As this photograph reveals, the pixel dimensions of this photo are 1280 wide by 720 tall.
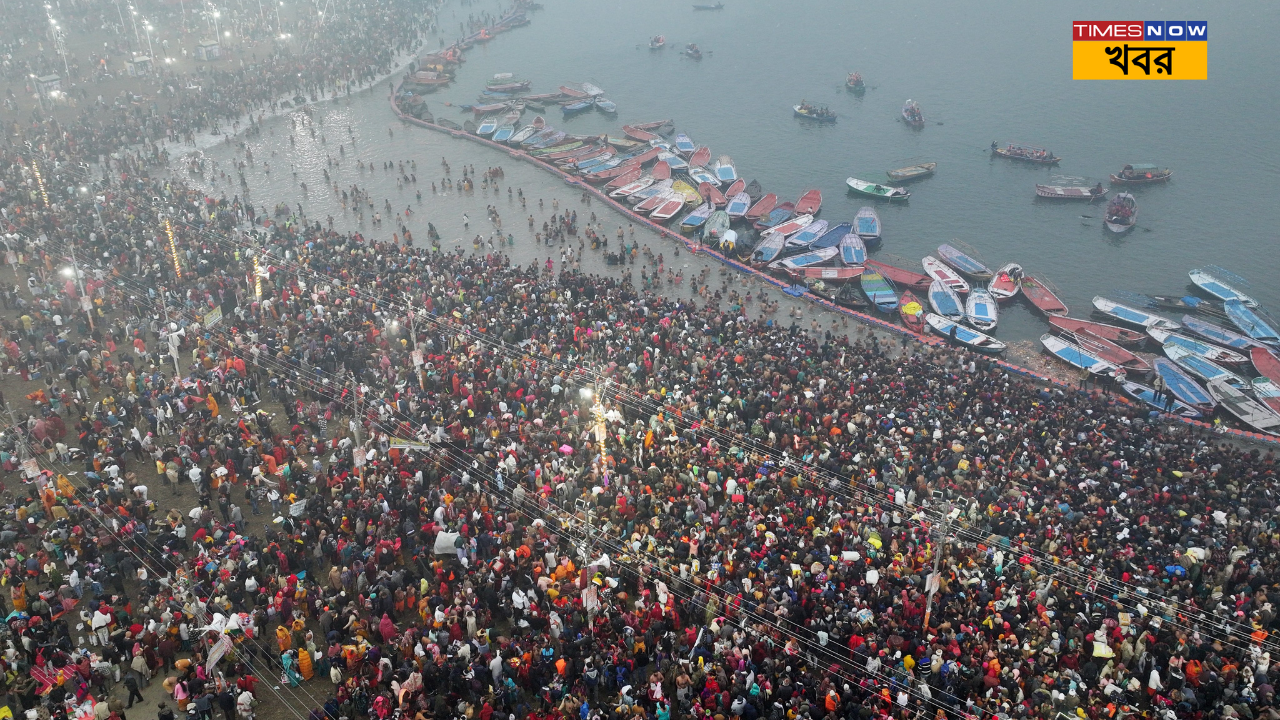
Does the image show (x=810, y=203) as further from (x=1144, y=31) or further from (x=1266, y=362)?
(x=1144, y=31)

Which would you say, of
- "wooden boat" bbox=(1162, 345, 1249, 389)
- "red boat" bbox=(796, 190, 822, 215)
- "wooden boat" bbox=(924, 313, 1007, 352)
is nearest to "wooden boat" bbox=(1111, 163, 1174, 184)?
"red boat" bbox=(796, 190, 822, 215)

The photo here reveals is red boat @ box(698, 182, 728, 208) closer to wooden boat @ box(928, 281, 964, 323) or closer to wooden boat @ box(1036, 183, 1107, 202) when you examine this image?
wooden boat @ box(928, 281, 964, 323)

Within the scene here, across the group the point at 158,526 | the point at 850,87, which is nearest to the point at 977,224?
the point at 850,87

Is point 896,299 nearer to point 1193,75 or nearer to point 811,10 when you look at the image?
point 1193,75

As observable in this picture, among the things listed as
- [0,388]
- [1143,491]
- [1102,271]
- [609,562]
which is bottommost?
[1102,271]

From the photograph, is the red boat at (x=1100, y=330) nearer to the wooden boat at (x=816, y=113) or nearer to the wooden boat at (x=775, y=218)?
the wooden boat at (x=775, y=218)

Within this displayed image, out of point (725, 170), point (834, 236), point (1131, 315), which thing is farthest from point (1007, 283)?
point (725, 170)
